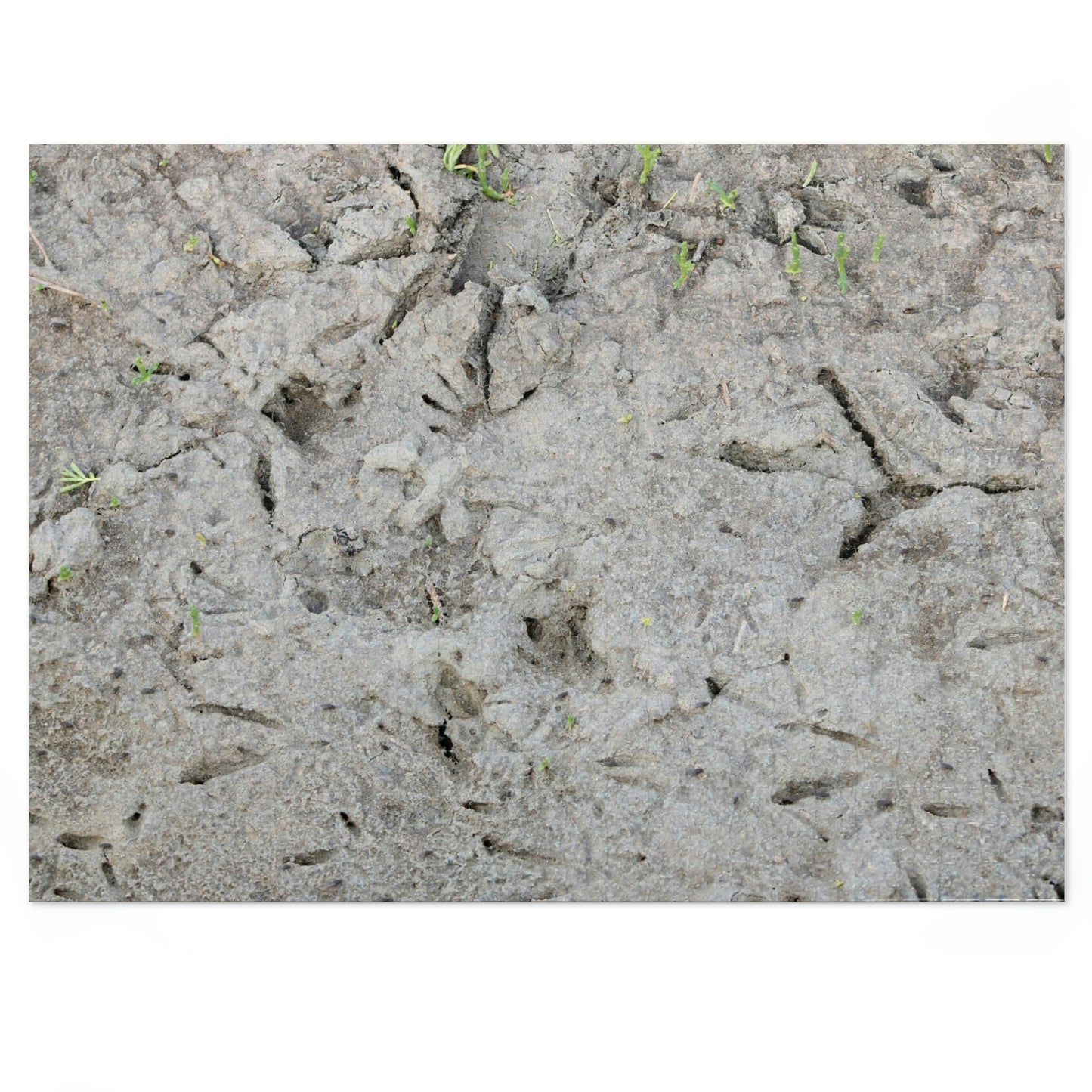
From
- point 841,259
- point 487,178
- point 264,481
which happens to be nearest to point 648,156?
point 487,178

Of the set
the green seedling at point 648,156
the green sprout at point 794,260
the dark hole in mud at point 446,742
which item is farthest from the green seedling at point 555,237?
the dark hole in mud at point 446,742

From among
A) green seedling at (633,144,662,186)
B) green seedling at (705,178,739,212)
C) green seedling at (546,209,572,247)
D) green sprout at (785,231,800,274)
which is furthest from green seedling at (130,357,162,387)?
green sprout at (785,231,800,274)

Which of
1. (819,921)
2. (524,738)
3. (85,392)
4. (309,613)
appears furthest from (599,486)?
(85,392)

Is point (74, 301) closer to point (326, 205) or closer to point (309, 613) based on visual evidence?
point (326, 205)

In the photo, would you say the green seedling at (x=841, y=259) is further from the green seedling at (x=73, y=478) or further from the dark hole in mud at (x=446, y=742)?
the green seedling at (x=73, y=478)

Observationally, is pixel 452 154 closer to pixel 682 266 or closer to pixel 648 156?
pixel 648 156

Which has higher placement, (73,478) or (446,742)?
(73,478)

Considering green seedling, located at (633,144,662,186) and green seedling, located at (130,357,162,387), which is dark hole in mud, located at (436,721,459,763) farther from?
green seedling, located at (633,144,662,186)
